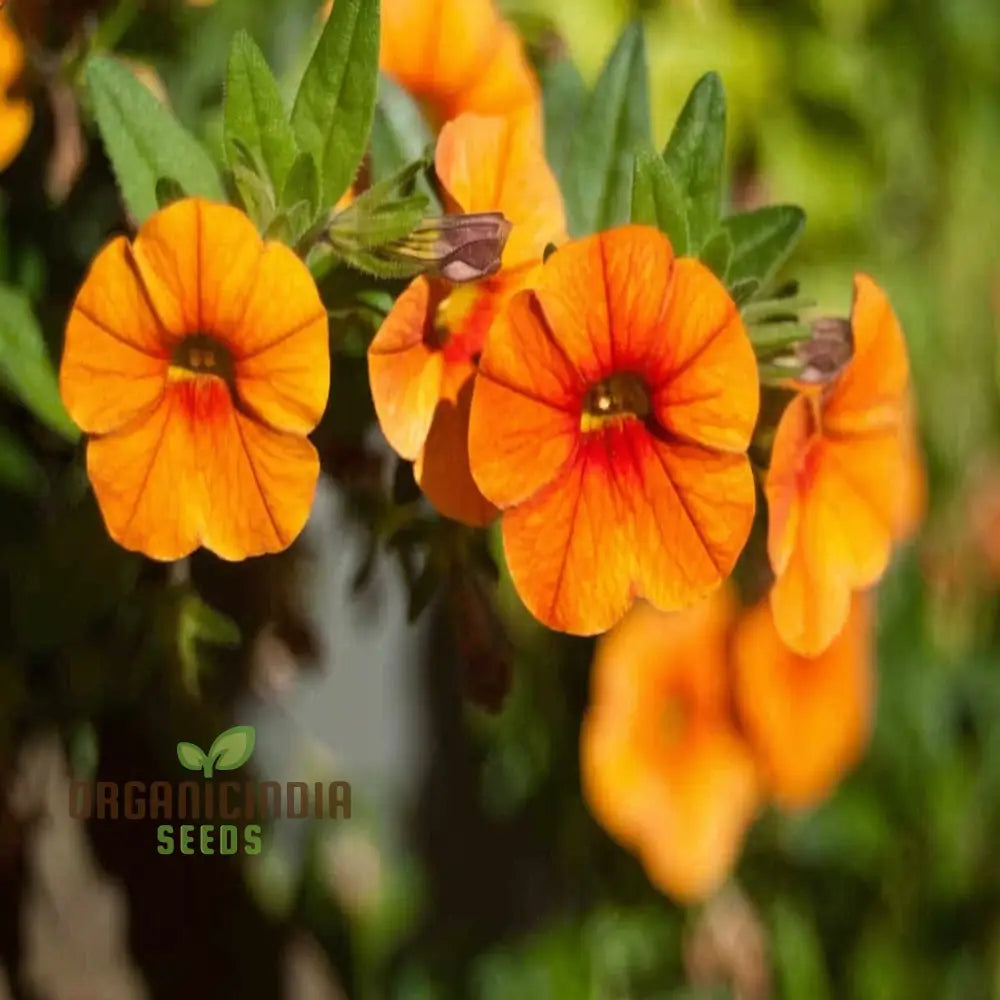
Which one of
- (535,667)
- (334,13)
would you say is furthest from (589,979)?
(334,13)

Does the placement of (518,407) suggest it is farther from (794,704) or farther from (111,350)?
(794,704)

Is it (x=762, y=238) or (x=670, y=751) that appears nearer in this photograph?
(x=762, y=238)

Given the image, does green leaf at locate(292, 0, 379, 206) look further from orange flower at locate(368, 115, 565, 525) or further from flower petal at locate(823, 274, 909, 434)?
flower petal at locate(823, 274, 909, 434)

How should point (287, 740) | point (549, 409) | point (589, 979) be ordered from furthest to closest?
point (589, 979) < point (287, 740) < point (549, 409)

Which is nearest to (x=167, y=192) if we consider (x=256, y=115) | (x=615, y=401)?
(x=256, y=115)

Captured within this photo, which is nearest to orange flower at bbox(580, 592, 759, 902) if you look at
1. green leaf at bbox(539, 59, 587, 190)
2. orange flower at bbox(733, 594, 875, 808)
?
orange flower at bbox(733, 594, 875, 808)

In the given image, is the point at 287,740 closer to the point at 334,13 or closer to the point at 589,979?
the point at 589,979

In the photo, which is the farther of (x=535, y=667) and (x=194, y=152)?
(x=535, y=667)
